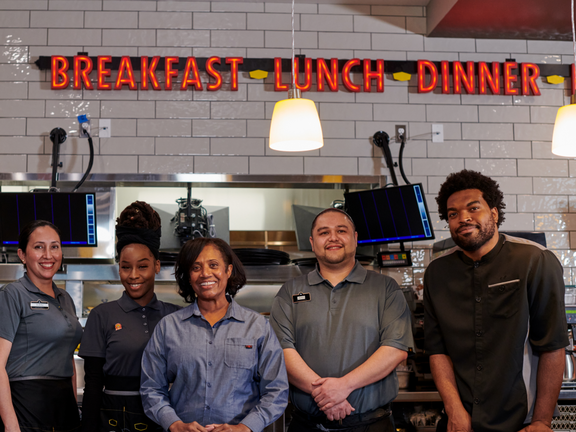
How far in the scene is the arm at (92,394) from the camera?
2.22 meters

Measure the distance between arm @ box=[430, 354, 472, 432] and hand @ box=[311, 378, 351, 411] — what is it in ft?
1.28

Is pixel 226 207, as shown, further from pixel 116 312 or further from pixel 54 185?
pixel 116 312

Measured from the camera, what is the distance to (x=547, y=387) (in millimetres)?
2164

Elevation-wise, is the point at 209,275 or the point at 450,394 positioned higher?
the point at 209,275

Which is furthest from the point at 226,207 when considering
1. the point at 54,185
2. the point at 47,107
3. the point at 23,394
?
the point at 23,394

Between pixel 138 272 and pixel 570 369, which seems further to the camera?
pixel 570 369

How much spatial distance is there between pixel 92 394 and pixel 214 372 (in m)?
0.55

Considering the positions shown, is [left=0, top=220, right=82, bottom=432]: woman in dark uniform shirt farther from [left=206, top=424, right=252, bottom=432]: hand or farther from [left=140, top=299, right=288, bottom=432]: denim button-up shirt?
[left=206, top=424, right=252, bottom=432]: hand

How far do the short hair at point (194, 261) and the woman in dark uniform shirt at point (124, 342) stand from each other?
0.26 meters

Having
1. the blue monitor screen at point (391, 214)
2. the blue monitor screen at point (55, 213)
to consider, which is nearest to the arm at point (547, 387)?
the blue monitor screen at point (391, 214)

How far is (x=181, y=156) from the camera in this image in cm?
400

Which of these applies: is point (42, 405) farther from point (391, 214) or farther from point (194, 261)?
point (391, 214)

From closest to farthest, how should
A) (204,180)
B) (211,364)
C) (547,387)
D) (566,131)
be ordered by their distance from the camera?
1. (211,364)
2. (547,387)
3. (566,131)
4. (204,180)

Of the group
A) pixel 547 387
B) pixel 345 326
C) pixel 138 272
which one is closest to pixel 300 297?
pixel 345 326
